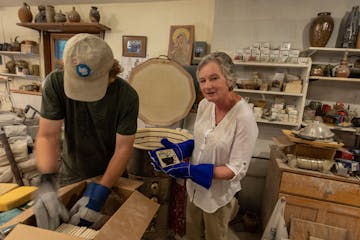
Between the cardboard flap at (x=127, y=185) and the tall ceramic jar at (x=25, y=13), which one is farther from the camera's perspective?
the tall ceramic jar at (x=25, y=13)

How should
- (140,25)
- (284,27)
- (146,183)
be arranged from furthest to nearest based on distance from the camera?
(140,25) → (284,27) → (146,183)

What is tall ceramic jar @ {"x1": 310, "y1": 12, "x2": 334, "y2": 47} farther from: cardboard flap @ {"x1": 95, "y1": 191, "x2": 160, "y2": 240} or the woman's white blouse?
cardboard flap @ {"x1": 95, "y1": 191, "x2": 160, "y2": 240}

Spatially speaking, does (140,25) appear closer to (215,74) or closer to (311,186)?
(215,74)

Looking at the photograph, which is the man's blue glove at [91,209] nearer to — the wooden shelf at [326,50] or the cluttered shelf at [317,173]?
the cluttered shelf at [317,173]

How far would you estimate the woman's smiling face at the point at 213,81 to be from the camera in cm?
111

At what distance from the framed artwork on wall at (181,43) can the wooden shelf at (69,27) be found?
3.00 feet

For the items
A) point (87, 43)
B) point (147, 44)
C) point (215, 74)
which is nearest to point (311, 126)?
point (215, 74)

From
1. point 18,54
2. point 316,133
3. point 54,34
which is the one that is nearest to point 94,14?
point 54,34

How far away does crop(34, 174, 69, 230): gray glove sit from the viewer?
78 cm

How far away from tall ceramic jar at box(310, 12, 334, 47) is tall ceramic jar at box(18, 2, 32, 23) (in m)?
3.48

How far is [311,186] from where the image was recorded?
1.62 m

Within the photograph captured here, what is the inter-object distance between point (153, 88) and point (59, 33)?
1.98 m

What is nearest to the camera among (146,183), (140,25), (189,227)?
(189,227)

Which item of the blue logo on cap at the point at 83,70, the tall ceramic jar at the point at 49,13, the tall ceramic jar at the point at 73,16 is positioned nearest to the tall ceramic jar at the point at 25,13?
the tall ceramic jar at the point at 49,13
